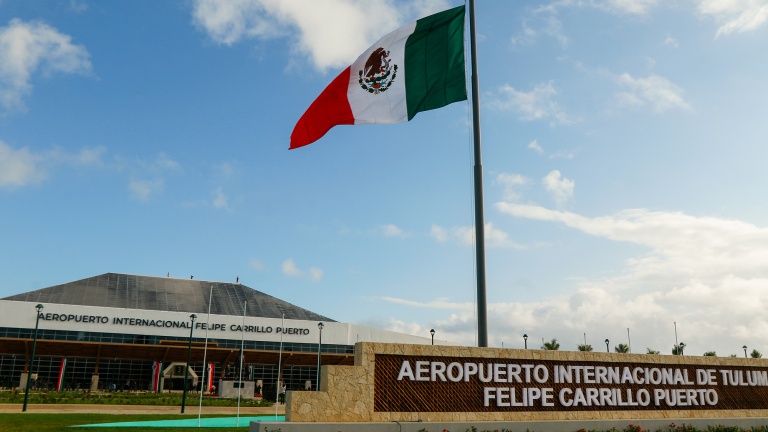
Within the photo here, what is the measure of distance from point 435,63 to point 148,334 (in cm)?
5606

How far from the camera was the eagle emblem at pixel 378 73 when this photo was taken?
1608cm

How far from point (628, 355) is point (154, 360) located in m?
57.6

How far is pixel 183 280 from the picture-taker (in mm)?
72938

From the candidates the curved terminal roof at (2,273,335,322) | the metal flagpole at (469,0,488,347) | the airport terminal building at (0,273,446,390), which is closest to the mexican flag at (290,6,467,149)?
the metal flagpole at (469,0,488,347)

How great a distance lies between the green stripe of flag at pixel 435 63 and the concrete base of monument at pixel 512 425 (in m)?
8.60

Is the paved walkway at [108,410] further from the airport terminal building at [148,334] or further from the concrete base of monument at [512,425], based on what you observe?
the airport terminal building at [148,334]

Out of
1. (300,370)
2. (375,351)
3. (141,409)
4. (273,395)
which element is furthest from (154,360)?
(375,351)

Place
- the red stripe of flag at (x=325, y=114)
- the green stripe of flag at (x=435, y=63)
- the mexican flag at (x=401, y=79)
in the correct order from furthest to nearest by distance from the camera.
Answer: the red stripe of flag at (x=325, y=114) → the mexican flag at (x=401, y=79) → the green stripe of flag at (x=435, y=63)

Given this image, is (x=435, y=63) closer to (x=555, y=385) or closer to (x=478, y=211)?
(x=478, y=211)

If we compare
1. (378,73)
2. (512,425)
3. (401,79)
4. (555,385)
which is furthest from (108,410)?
(401,79)

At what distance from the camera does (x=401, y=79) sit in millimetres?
15906

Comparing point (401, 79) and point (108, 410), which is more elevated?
point (401, 79)

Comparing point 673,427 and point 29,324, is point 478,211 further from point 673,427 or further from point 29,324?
point 29,324

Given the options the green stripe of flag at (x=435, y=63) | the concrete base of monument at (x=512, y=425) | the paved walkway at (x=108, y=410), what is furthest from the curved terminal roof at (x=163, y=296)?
the green stripe of flag at (x=435, y=63)
